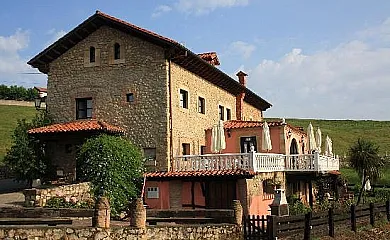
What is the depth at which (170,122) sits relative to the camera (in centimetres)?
2297

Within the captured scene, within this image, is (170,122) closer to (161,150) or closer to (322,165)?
(161,150)

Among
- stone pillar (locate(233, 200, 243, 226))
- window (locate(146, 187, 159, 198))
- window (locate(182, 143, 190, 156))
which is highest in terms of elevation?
window (locate(182, 143, 190, 156))

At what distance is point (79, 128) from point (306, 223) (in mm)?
10724

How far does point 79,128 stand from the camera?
2195 centimetres

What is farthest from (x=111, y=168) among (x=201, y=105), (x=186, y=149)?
(x=201, y=105)

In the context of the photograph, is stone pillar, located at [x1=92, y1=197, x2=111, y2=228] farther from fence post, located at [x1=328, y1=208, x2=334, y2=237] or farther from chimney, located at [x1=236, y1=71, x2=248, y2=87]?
chimney, located at [x1=236, y1=71, x2=248, y2=87]

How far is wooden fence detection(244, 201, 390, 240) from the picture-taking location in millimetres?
15992

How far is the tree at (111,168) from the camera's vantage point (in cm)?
2091

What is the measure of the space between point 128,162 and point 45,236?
9070mm

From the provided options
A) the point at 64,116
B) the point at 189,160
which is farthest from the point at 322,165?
the point at 64,116

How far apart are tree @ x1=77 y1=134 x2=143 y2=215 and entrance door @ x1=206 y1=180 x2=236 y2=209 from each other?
10.8ft

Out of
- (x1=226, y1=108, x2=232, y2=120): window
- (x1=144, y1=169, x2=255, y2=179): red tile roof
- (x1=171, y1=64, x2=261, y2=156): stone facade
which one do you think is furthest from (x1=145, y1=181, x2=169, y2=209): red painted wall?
(x1=226, y1=108, x2=232, y2=120): window

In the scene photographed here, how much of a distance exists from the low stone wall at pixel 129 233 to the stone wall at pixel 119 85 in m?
7.00

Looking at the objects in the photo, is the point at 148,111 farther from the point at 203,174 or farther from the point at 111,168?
the point at 203,174
